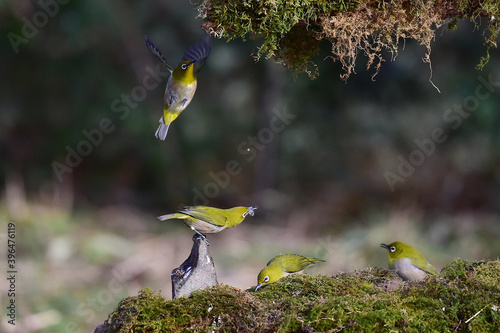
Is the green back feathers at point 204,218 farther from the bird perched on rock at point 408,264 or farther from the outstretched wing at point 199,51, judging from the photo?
the bird perched on rock at point 408,264

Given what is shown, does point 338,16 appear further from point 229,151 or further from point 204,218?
point 229,151

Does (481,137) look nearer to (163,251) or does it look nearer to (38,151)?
(163,251)

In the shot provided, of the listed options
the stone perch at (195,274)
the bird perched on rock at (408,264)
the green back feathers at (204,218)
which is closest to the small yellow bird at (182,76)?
the green back feathers at (204,218)

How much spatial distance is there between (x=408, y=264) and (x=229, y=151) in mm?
5247

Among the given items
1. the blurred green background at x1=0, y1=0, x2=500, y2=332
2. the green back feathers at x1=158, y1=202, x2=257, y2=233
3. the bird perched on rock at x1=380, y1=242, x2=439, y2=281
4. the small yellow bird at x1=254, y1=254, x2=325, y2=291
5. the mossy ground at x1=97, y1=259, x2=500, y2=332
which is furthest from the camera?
the blurred green background at x1=0, y1=0, x2=500, y2=332

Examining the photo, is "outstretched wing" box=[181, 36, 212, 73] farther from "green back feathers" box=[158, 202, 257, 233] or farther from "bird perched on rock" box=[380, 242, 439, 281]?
"bird perched on rock" box=[380, 242, 439, 281]

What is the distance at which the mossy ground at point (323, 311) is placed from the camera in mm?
1990

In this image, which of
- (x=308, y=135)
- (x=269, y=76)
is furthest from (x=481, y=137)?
(x=269, y=76)

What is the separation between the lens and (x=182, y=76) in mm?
2166

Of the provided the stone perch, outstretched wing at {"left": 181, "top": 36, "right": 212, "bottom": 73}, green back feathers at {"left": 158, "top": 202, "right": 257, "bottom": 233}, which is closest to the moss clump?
outstretched wing at {"left": 181, "top": 36, "right": 212, "bottom": 73}

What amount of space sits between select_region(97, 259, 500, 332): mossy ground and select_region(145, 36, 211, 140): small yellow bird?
639 millimetres

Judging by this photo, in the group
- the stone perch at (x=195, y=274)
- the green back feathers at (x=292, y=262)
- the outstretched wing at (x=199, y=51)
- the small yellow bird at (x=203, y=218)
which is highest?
the outstretched wing at (x=199, y=51)

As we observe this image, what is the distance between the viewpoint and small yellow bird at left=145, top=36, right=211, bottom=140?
81.2 inches

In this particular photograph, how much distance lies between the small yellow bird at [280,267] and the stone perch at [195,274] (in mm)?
251
